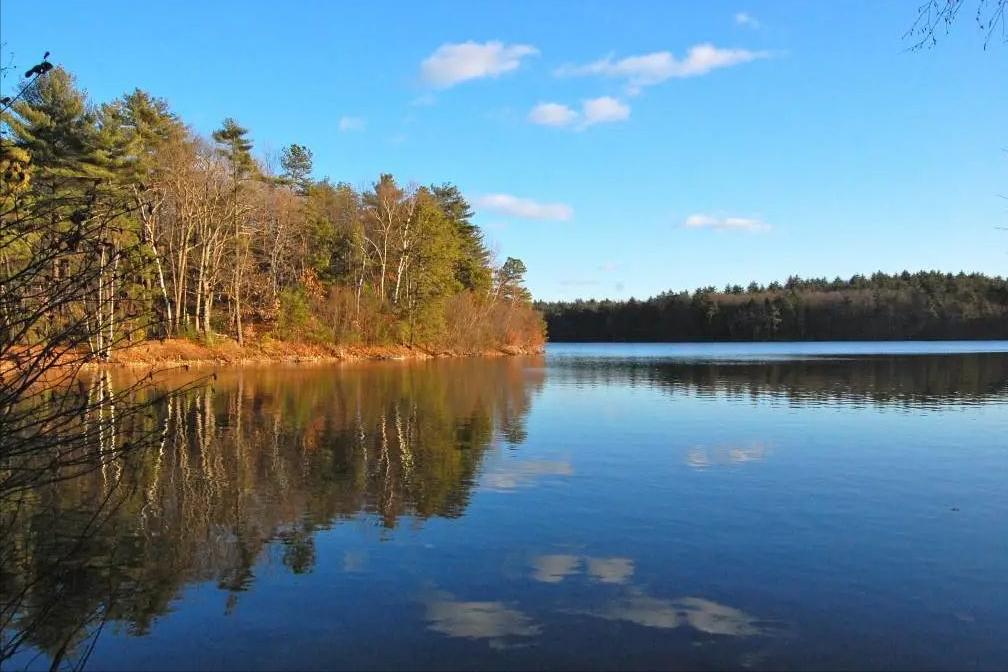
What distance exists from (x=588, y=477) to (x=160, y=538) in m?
6.75

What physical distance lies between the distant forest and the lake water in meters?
109

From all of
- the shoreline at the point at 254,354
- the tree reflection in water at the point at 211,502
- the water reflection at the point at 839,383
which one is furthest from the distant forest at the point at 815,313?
the tree reflection in water at the point at 211,502

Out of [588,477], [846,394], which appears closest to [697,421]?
[588,477]

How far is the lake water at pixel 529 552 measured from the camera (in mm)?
5953

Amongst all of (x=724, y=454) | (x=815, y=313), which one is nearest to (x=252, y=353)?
(x=724, y=454)

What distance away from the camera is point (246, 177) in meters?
49.1

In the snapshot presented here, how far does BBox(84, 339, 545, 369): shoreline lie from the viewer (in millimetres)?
38812

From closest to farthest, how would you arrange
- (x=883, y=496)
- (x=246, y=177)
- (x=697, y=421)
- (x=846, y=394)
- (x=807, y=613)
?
(x=807, y=613) < (x=883, y=496) < (x=697, y=421) < (x=846, y=394) < (x=246, y=177)

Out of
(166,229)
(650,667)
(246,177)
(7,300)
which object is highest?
(246,177)

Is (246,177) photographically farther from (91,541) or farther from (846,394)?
(91,541)

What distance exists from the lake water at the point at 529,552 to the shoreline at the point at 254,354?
22.4m

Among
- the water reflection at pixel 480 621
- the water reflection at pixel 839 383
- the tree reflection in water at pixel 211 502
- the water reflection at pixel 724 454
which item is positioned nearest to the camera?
the water reflection at pixel 480 621

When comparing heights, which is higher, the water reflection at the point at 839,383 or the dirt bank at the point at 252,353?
the dirt bank at the point at 252,353

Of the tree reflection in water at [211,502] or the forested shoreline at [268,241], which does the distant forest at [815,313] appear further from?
the tree reflection in water at [211,502]
